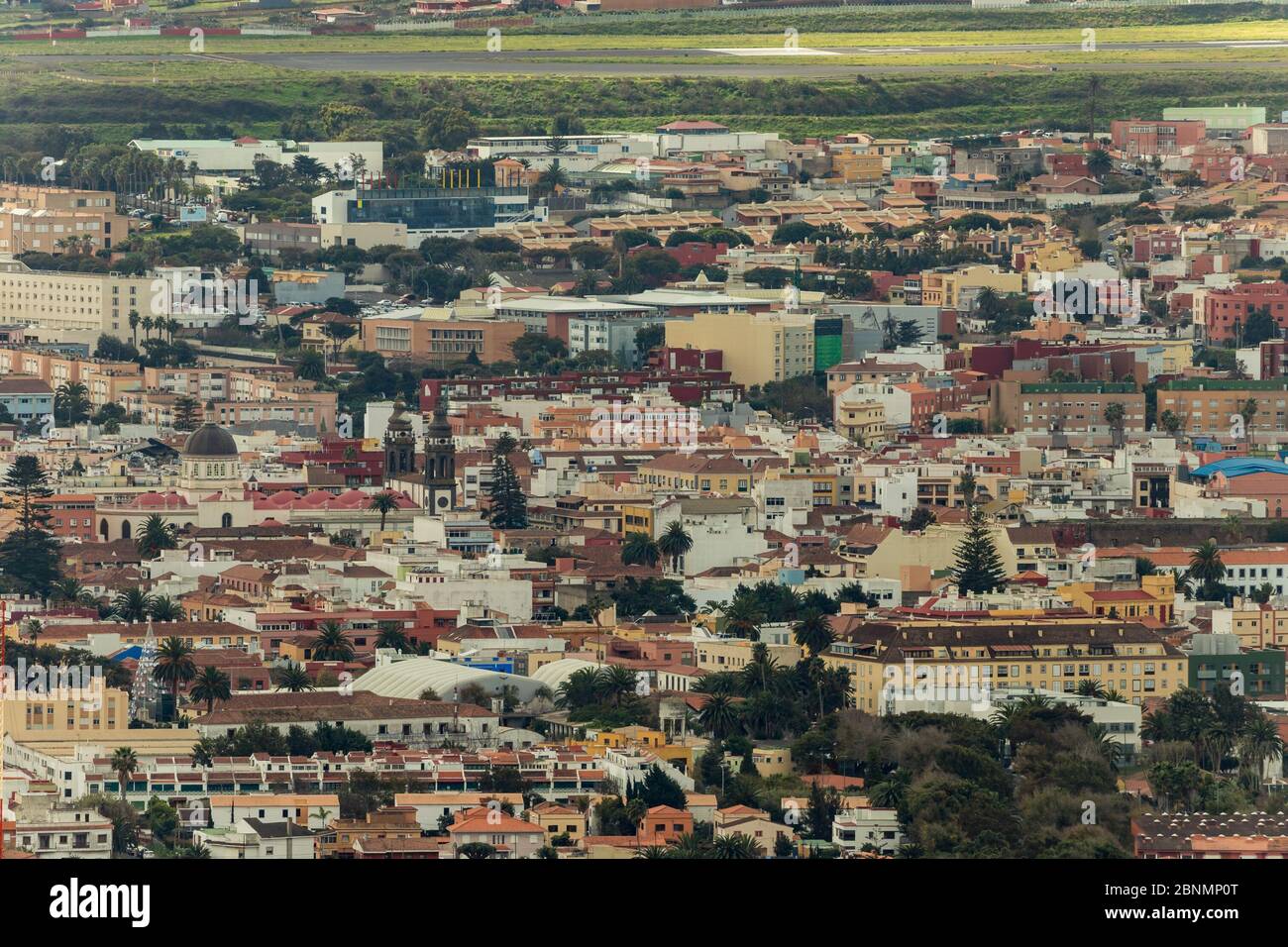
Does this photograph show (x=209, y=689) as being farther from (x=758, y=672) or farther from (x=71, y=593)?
(x=71, y=593)

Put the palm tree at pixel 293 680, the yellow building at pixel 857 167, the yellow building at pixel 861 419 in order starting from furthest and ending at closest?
the yellow building at pixel 857 167 < the yellow building at pixel 861 419 < the palm tree at pixel 293 680

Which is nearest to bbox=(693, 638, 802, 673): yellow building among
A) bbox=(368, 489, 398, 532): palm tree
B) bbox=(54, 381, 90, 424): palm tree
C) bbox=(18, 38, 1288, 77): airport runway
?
bbox=(368, 489, 398, 532): palm tree

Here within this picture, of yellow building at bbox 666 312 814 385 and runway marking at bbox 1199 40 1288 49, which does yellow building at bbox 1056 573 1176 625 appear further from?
runway marking at bbox 1199 40 1288 49

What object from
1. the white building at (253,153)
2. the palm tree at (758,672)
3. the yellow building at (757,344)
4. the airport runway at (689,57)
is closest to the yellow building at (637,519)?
the palm tree at (758,672)

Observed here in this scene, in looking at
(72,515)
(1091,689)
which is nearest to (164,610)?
(72,515)

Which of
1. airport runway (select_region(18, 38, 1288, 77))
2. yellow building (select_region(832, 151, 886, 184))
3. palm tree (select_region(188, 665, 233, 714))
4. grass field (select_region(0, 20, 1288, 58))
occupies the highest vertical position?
grass field (select_region(0, 20, 1288, 58))

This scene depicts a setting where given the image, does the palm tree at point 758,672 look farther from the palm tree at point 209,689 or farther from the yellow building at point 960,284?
the yellow building at point 960,284
